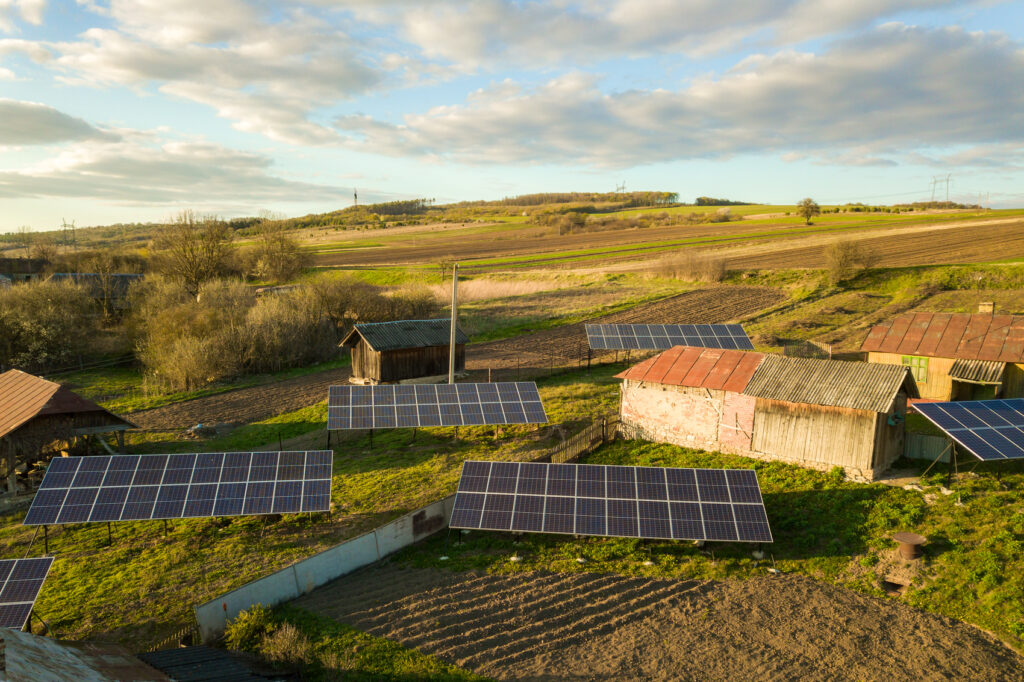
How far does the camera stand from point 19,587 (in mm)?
14398

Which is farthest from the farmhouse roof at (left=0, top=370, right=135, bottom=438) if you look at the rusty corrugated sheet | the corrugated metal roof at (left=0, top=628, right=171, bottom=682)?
the rusty corrugated sheet

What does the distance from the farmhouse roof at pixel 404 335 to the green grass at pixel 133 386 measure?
760cm

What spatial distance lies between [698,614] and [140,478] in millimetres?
18220

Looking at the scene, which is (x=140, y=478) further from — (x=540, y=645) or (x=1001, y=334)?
(x=1001, y=334)

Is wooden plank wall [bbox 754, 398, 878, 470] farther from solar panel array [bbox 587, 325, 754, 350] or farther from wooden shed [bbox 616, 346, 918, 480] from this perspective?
solar panel array [bbox 587, 325, 754, 350]

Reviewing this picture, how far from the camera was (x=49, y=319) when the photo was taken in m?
45.0

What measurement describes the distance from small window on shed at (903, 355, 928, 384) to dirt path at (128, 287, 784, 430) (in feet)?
61.9

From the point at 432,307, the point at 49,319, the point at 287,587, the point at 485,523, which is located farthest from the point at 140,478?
the point at 432,307

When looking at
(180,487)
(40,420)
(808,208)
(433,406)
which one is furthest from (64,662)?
(808,208)

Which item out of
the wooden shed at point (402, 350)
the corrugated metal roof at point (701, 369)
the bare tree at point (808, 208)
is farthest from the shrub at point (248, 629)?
the bare tree at point (808, 208)

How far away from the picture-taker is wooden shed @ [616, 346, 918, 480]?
812 inches

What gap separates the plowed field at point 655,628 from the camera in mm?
12547

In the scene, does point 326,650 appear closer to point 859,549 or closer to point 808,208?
point 859,549

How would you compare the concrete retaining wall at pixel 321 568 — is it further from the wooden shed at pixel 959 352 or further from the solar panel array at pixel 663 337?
the wooden shed at pixel 959 352
